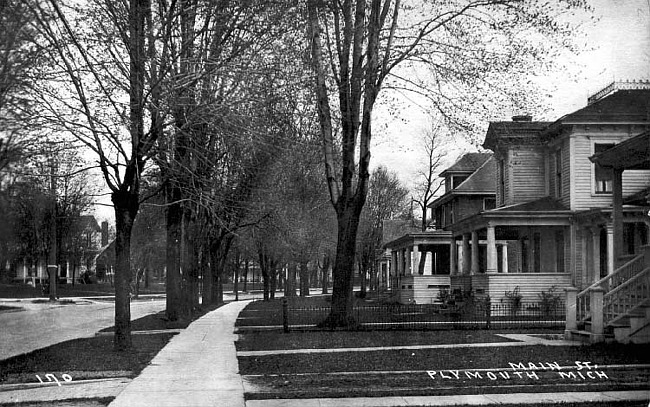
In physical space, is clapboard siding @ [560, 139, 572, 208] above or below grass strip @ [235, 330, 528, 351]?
above

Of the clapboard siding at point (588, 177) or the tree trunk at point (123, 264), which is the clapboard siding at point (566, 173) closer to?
the clapboard siding at point (588, 177)

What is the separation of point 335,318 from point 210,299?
2226cm

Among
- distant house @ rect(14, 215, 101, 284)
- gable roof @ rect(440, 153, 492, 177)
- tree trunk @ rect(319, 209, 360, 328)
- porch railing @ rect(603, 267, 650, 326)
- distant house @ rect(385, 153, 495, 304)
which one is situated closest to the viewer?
porch railing @ rect(603, 267, 650, 326)

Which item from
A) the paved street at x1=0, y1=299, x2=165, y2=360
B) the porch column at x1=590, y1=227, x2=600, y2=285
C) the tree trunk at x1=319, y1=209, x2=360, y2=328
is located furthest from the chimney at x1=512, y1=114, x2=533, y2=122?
the paved street at x1=0, y1=299, x2=165, y2=360

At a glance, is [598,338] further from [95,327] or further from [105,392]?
[95,327]

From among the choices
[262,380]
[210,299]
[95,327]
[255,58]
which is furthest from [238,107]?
[210,299]

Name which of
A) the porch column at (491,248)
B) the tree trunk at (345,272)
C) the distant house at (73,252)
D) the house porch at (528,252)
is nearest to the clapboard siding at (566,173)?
the house porch at (528,252)

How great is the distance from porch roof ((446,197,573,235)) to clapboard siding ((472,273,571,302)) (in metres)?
1.99

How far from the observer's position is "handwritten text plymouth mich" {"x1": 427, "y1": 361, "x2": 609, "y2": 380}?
11.5 metres

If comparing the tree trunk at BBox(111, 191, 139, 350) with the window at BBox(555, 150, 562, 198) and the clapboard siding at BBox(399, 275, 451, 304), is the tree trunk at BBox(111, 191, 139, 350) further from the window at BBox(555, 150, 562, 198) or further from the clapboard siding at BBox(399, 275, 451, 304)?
the clapboard siding at BBox(399, 275, 451, 304)

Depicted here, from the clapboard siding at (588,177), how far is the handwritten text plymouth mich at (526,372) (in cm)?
1530

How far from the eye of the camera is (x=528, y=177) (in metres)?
31.6

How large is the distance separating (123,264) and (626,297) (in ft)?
35.6

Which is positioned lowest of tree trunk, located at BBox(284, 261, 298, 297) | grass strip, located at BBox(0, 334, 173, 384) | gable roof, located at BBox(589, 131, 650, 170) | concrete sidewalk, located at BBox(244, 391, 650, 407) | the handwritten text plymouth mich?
tree trunk, located at BBox(284, 261, 298, 297)
